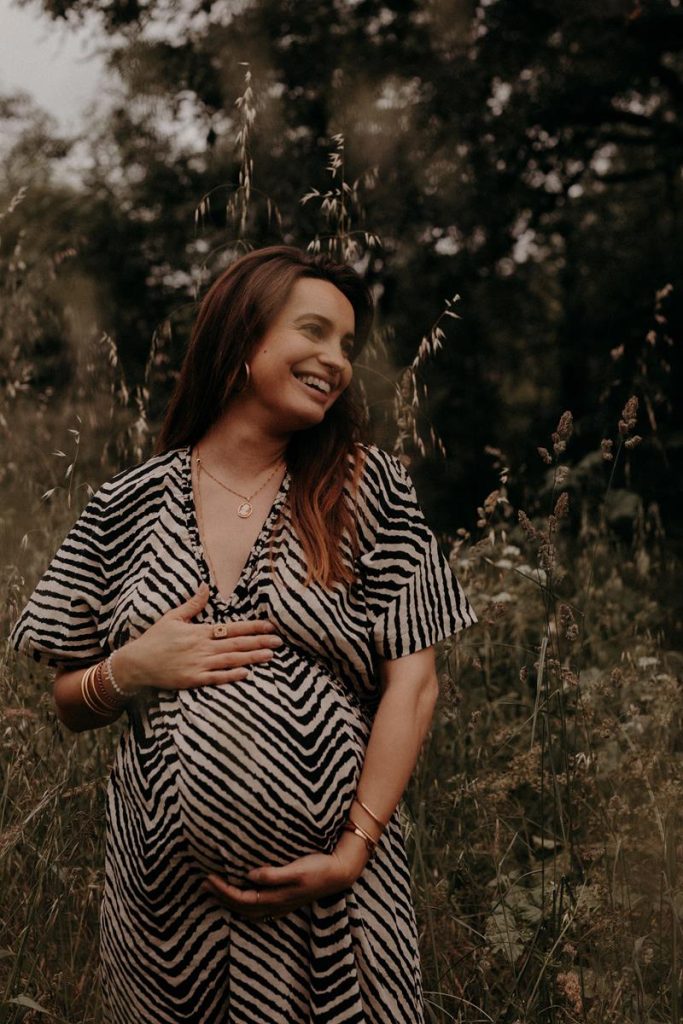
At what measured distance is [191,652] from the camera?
1.63 meters

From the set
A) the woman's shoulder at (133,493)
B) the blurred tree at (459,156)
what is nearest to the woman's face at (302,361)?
the woman's shoulder at (133,493)

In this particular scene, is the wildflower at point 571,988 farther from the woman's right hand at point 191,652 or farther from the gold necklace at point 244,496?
the gold necklace at point 244,496

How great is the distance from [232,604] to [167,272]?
6.46 metres

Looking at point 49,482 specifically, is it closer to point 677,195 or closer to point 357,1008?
point 357,1008

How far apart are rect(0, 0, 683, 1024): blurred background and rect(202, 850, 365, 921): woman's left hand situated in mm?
421

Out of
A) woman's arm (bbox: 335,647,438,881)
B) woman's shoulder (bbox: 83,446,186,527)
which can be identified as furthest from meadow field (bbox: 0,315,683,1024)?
woman's shoulder (bbox: 83,446,186,527)

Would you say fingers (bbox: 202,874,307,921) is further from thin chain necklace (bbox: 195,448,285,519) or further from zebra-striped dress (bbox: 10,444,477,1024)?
thin chain necklace (bbox: 195,448,285,519)

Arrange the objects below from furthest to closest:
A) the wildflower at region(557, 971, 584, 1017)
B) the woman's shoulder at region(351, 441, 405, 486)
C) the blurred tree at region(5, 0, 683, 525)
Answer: the blurred tree at region(5, 0, 683, 525) → the wildflower at region(557, 971, 584, 1017) → the woman's shoulder at region(351, 441, 405, 486)

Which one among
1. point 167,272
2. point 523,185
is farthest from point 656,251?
point 167,272

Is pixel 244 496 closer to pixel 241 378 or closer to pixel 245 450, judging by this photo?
pixel 245 450

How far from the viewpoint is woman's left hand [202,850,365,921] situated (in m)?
1.52

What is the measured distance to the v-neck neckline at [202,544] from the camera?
1713 millimetres

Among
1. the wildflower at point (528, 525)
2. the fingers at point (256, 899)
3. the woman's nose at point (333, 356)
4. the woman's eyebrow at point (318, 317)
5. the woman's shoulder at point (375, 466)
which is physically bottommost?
the fingers at point (256, 899)

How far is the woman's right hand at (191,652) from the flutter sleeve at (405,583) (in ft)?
0.62
